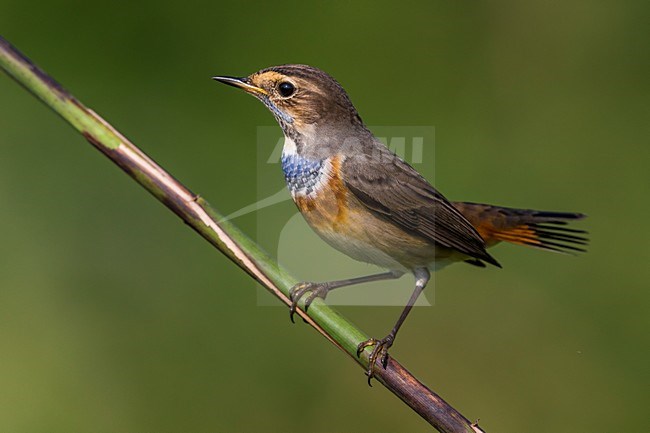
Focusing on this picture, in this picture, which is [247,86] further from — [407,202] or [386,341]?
[386,341]

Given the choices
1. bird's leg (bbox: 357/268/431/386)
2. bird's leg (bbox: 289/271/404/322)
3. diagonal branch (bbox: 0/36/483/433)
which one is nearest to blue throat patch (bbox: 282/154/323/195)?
bird's leg (bbox: 289/271/404/322)

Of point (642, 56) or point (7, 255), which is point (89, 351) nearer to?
point (7, 255)

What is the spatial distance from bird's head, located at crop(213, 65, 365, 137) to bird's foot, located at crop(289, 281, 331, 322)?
589mm

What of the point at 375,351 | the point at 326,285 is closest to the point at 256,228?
the point at 326,285

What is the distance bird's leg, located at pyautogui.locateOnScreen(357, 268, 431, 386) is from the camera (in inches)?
98.5

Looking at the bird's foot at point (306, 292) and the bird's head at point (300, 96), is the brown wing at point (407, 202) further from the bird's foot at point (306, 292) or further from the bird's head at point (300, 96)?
the bird's foot at point (306, 292)

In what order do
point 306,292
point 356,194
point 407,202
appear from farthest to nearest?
point 407,202 < point 356,194 < point 306,292

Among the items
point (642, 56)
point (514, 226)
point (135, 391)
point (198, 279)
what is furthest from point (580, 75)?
point (135, 391)

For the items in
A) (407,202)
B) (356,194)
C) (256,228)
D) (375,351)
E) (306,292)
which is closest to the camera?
(375,351)

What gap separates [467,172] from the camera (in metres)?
4.72

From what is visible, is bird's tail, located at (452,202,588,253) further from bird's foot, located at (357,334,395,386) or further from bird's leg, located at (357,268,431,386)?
bird's foot, located at (357,334,395,386)

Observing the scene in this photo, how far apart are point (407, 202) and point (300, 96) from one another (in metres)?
0.67

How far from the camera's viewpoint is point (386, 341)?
3037mm

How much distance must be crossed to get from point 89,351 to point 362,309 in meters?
1.46
